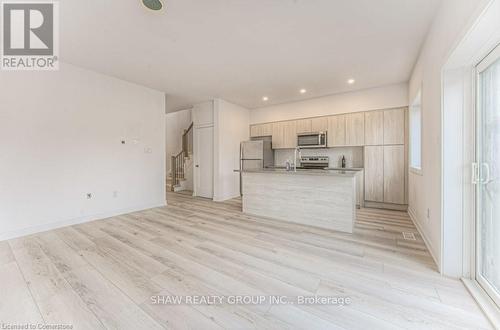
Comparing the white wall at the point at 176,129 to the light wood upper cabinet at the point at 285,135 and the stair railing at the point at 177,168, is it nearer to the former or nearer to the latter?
the stair railing at the point at 177,168

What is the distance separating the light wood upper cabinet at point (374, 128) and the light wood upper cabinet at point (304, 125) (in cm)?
132

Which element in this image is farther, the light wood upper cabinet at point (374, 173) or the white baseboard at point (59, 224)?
the light wood upper cabinet at point (374, 173)

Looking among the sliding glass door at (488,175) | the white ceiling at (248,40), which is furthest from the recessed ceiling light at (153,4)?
the sliding glass door at (488,175)

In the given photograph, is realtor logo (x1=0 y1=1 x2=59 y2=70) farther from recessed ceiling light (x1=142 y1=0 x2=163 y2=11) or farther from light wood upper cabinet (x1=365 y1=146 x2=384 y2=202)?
light wood upper cabinet (x1=365 y1=146 x2=384 y2=202)

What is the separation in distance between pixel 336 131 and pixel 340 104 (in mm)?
679

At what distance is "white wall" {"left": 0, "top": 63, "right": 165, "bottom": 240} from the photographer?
2.84m

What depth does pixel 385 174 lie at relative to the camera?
4.29 m

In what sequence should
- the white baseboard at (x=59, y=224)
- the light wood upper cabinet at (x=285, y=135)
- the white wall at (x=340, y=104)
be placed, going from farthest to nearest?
the light wood upper cabinet at (x=285, y=135), the white wall at (x=340, y=104), the white baseboard at (x=59, y=224)

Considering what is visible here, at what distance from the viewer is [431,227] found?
92.6 inches

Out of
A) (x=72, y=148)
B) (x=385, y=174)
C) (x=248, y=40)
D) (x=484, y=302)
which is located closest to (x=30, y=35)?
(x=72, y=148)

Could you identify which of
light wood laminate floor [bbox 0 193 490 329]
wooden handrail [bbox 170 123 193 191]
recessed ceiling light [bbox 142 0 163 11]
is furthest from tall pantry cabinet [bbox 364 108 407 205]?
wooden handrail [bbox 170 123 193 191]

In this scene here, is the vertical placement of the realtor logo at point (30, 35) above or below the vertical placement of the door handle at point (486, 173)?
above

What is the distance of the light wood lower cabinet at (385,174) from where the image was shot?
4.14 metres

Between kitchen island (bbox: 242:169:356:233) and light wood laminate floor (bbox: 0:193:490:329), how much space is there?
0.91ft
